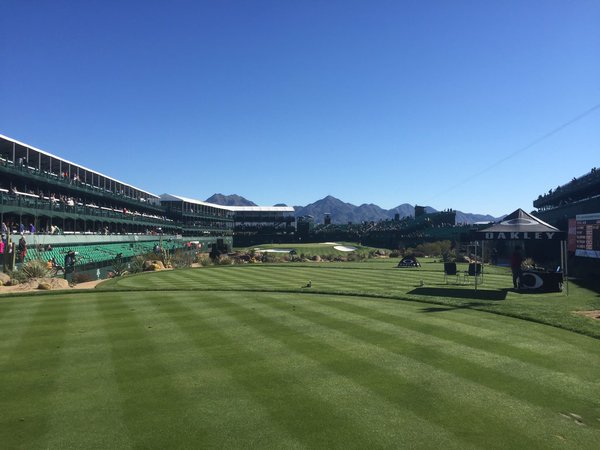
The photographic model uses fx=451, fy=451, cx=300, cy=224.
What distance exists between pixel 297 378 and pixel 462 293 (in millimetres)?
14790

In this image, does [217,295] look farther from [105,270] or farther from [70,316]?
[105,270]

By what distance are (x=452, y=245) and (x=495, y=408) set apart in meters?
67.7

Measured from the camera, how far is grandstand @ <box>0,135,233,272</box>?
123 feet

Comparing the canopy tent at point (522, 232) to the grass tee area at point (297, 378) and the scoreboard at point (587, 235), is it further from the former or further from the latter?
the scoreboard at point (587, 235)

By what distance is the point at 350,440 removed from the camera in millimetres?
6188

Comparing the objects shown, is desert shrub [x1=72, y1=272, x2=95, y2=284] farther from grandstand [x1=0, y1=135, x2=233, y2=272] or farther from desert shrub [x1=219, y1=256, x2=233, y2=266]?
desert shrub [x1=219, y1=256, x2=233, y2=266]

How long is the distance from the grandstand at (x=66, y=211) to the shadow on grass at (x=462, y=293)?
25.3 m

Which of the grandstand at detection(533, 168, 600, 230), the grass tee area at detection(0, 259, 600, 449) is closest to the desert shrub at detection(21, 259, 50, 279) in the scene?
the grass tee area at detection(0, 259, 600, 449)

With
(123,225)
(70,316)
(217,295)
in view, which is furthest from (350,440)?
(123,225)

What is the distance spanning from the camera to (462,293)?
2127 centimetres

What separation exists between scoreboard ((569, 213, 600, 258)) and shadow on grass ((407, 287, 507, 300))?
1705 cm

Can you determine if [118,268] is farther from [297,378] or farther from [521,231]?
[297,378]

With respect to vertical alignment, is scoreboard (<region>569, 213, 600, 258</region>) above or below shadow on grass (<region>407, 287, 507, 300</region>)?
above

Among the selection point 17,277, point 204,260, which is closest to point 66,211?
point 204,260
